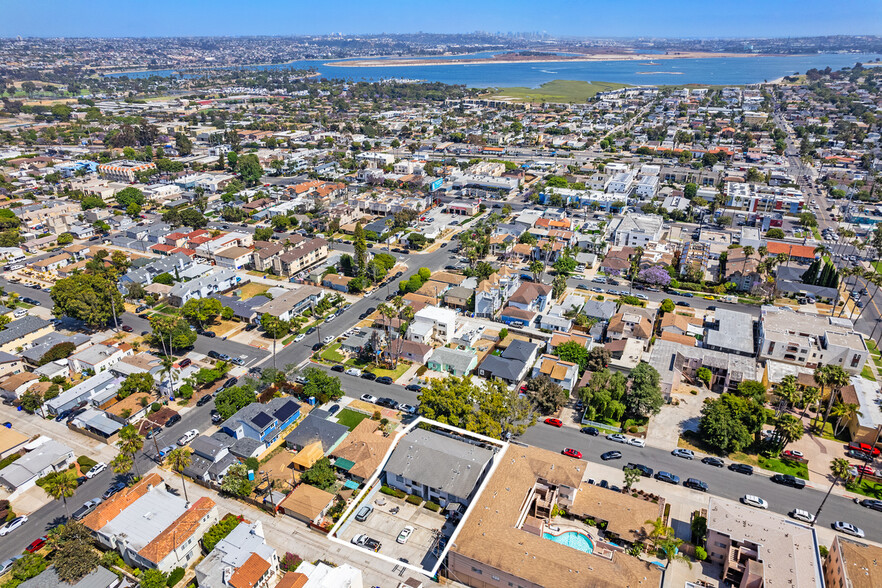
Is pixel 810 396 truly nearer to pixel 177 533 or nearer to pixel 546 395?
pixel 546 395

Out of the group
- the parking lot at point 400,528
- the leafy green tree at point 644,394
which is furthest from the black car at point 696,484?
the parking lot at point 400,528

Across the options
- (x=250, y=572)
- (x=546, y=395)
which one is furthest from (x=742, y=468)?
(x=250, y=572)

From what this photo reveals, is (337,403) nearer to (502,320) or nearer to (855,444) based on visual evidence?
(502,320)

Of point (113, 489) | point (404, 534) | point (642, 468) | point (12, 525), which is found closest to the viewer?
point (404, 534)

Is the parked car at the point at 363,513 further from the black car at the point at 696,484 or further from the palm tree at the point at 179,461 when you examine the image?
the black car at the point at 696,484

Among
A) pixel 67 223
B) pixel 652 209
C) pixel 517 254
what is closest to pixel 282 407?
pixel 517 254

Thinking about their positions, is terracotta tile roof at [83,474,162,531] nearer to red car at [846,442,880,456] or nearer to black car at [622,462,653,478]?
black car at [622,462,653,478]
